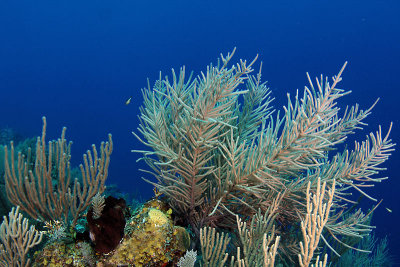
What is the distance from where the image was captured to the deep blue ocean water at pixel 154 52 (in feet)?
191

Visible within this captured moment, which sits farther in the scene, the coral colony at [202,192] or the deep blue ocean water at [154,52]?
the deep blue ocean water at [154,52]

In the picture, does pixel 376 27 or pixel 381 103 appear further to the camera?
pixel 376 27

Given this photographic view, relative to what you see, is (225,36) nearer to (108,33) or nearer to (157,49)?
(157,49)

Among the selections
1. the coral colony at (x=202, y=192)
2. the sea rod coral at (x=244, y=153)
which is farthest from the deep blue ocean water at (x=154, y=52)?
the sea rod coral at (x=244, y=153)

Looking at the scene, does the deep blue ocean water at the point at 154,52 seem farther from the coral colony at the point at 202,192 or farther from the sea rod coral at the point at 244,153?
the sea rod coral at the point at 244,153

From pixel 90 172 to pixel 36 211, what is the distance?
786mm

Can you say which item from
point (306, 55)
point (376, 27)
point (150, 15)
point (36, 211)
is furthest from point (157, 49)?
point (36, 211)

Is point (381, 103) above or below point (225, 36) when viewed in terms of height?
below

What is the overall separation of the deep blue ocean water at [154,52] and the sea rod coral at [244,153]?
36296 mm

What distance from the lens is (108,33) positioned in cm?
10800

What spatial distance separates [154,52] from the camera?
100000 millimetres

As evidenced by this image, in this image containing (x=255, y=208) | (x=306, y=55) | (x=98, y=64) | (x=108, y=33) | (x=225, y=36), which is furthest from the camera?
(x=108, y=33)

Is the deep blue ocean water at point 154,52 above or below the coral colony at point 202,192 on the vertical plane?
above

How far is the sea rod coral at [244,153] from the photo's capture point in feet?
7.86
